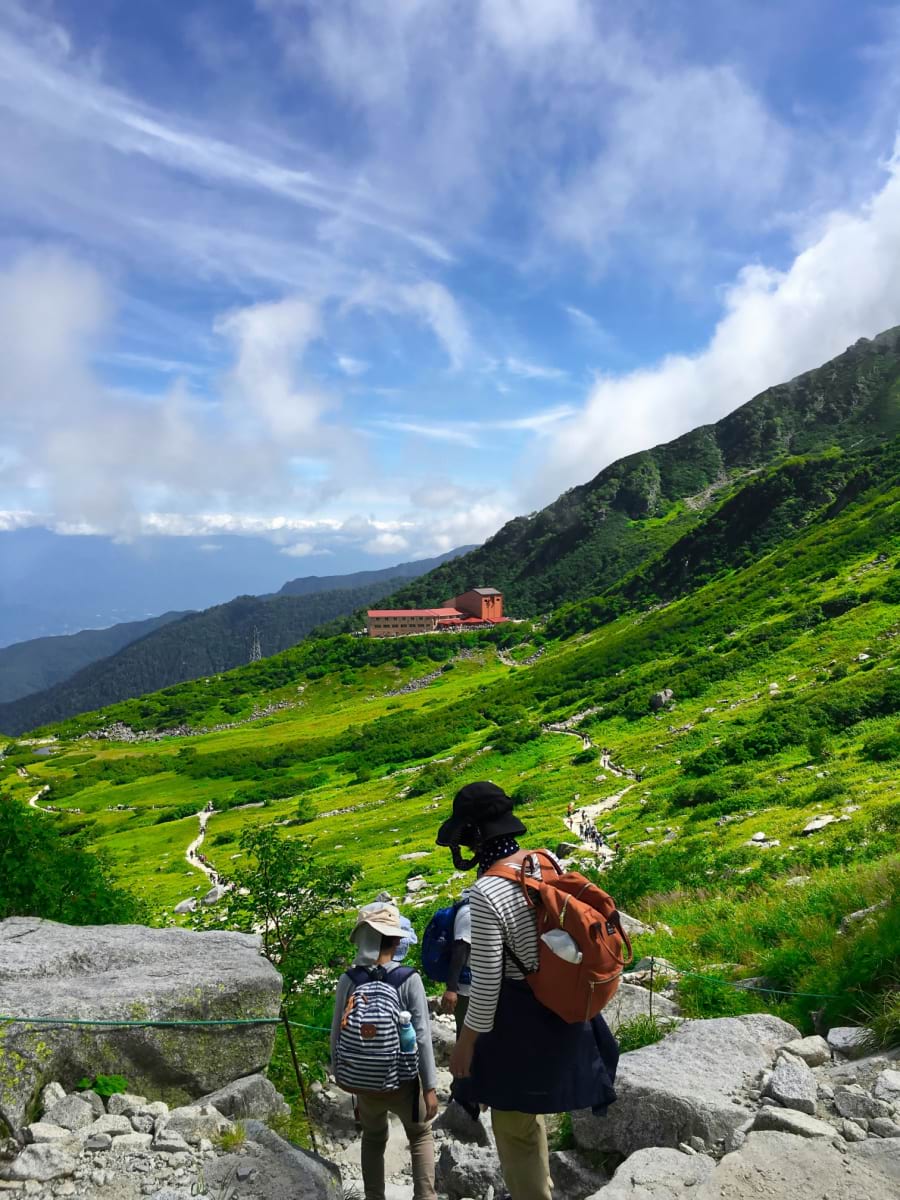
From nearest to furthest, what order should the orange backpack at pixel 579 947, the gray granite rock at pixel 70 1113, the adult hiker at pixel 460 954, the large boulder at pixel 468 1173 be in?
1. the orange backpack at pixel 579 947
2. the adult hiker at pixel 460 954
3. the large boulder at pixel 468 1173
4. the gray granite rock at pixel 70 1113

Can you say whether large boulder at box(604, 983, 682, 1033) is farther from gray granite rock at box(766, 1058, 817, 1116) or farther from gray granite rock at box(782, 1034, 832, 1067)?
gray granite rock at box(766, 1058, 817, 1116)

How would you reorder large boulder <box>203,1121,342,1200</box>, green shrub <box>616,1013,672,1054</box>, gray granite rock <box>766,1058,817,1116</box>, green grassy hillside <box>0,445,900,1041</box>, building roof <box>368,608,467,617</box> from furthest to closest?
building roof <box>368,608,467,617</box>, green grassy hillside <box>0,445,900,1041</box>, green shrub <box>616,1013,672,1054</box>, gray granite rock <box>766,1058,817,1116</box>, large boulder <box>203,1121,342,1200</box>

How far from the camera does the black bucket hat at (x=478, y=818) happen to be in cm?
528

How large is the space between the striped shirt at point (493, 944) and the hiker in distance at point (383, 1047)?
1240 millimetres

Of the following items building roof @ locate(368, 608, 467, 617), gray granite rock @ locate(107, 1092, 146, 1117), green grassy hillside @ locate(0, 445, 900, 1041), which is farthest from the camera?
building roof @ locate(368, 608, 467, 617)

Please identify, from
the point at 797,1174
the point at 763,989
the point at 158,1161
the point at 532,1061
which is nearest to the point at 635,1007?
the point at 763,989

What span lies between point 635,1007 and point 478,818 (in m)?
6.59

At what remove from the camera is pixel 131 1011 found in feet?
25.4

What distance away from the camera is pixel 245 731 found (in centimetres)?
13100

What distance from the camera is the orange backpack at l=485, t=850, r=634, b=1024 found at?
450 centimetres

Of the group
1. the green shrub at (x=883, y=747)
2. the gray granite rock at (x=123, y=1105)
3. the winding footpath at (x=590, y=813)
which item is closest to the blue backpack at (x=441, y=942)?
the gray granite rock at (x=123, y=1105)

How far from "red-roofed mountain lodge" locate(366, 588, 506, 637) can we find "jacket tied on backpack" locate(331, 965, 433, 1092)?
167 metres

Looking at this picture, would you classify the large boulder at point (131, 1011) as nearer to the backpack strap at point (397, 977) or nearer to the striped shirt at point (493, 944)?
the backpack strap at point (397, 977)

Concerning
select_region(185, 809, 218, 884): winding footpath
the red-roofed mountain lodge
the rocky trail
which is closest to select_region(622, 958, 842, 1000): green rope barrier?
the rocky trail
